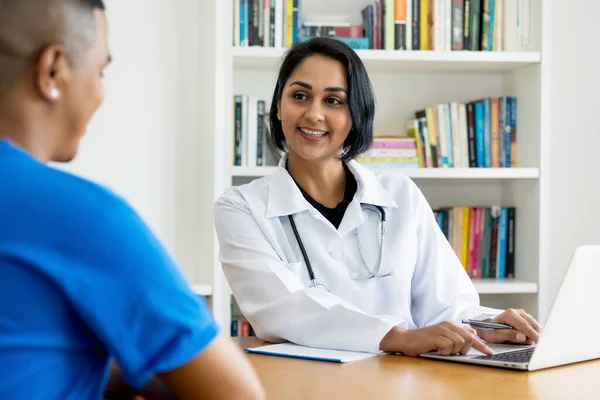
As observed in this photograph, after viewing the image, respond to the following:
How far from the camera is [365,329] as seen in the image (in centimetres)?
167

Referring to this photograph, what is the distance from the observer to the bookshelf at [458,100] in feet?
10.1

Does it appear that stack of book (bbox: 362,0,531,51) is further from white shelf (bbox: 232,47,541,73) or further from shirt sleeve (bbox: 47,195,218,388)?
shirt sleeve (bbox: 47,195,218,388)

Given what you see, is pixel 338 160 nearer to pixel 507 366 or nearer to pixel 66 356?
pixel 507 366

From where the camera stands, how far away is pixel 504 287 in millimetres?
3164

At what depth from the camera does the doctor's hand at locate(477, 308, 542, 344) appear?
1.70 meters

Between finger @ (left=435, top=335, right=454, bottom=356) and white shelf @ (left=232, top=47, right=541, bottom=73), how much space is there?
5.59 feet

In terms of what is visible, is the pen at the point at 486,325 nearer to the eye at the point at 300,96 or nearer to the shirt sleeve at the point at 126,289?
the eye at the point at 300,96

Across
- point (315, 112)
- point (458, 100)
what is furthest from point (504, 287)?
point (315, 112)

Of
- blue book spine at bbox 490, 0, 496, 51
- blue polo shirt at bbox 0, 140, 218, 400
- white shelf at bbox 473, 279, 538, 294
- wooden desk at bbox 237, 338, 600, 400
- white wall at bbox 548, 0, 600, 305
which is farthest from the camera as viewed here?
white wall at bbox 548, 0, 600, 305

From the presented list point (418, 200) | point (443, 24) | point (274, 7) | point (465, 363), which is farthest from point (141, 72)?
point (465, 363)

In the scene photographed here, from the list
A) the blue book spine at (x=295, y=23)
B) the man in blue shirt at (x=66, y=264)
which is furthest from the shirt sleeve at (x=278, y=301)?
the blue book spine at (x=295, y=23)

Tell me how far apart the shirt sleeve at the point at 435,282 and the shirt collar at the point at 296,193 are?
9 cm

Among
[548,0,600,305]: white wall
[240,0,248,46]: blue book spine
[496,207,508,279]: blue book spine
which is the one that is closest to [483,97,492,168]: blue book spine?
[496,207,508,279]: blue book spine

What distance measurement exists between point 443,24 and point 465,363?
1.95 m
